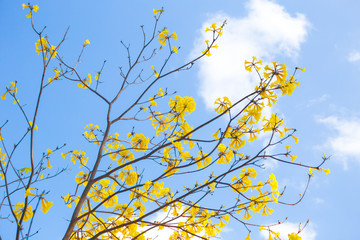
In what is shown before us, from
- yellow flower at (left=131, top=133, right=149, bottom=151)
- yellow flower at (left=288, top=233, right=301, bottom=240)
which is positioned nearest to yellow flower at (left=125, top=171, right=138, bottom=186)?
yellow flower at (left=131, top=133, right=149, bottom=151)

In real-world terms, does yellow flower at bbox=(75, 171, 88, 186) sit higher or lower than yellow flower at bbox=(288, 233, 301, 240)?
higher

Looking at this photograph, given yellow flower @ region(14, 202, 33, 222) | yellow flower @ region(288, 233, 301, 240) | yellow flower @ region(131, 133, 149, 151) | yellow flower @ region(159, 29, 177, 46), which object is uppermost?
yellow flower @ region(159, 29, 177, 46)

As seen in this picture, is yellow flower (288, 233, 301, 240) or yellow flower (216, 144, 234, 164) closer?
yellow flower (288, 233, 301, 240)

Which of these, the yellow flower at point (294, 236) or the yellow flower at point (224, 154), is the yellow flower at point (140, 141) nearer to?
the yellow flower at point (224, 154)

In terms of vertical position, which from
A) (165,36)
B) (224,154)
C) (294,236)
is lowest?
(294,236)

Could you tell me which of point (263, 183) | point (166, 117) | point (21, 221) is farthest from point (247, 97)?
point (21, 221)

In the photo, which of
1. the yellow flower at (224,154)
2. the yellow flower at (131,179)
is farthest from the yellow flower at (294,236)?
the yellow flower at (131,179)

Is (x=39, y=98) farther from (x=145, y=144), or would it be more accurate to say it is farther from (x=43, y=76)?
(x=145, y=144)

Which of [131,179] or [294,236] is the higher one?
[131,179]

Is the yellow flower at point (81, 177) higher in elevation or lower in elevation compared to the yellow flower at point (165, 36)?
lower

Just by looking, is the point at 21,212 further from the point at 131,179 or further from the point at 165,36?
the point at 165,36

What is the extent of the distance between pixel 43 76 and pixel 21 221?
5.47 feet

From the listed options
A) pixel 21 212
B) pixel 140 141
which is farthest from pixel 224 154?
pixel 21 212

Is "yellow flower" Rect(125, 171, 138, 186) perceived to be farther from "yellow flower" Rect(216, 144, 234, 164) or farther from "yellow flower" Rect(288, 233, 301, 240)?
"yellow flower" Rect(288, 233, 301, 240)
